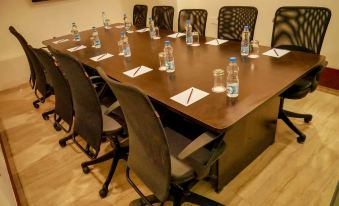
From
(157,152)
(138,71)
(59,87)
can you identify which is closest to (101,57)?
(59,87)

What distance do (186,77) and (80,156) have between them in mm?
1287

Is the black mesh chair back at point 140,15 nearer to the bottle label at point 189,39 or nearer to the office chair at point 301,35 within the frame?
the bottle label at point 189,39

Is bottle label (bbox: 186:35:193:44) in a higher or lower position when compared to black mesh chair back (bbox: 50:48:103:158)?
higher

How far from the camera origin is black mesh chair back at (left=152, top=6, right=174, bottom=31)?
3340 mm

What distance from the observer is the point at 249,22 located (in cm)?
259

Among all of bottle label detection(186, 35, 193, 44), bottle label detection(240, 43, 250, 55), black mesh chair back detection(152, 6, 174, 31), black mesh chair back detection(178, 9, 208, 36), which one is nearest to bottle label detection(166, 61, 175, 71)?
bottle label detection(240, 43, 250, 55)

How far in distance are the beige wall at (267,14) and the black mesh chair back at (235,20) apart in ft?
3.03

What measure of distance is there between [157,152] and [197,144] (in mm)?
187

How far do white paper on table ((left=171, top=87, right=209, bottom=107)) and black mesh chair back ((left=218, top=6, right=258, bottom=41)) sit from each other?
4.49 feet

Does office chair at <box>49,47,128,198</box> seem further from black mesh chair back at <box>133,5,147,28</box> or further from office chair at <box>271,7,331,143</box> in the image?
black mesh chair back at <box>133,5,147,28</box>

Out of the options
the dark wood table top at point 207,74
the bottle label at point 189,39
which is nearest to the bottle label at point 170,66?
the dark wood table top at point 207,74

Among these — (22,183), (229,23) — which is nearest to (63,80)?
(22,183)

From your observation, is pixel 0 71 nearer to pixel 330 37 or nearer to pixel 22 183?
pixel 22 183

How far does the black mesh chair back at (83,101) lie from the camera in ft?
5.17
